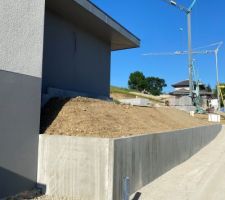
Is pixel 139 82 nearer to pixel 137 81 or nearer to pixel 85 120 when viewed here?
pixel 137 81

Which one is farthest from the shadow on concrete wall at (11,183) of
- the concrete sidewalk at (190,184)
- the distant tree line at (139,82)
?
the distant tree line at (139,82)

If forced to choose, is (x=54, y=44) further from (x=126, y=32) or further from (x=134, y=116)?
(x=126, y=32)

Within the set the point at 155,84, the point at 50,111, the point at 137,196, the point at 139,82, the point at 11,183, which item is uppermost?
the point at 155,84

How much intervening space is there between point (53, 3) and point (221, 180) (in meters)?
8.24

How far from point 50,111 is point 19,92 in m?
2.11

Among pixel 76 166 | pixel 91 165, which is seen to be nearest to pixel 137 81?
pixel 76 166

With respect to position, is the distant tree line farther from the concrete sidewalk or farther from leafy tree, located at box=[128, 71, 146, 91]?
the concrete sidewalk

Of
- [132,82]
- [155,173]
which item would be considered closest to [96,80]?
A: [155,173]

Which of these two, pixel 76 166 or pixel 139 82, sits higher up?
pixel 139 82

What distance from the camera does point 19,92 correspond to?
7277 millimetres

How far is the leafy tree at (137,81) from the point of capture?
10300cm

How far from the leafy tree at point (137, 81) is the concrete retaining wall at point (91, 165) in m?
94.7

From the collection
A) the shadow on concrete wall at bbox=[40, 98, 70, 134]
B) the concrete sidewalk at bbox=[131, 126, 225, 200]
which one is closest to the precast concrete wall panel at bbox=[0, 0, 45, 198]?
the shadow on concrete wall at bbox=[40, 98, 70, 134]

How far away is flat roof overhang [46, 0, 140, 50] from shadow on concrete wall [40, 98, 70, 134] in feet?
11.8
